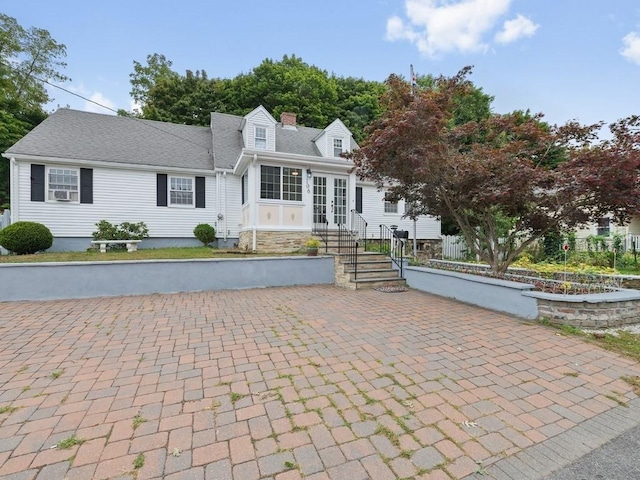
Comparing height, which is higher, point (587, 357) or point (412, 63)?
point (412, 63)

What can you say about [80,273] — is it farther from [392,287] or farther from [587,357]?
[587,357]

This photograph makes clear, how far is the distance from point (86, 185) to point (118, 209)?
1.36 metres

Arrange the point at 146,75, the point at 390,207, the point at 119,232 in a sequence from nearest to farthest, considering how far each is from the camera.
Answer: the point at 119,232 < the point at 390,207 < the point at 146,75

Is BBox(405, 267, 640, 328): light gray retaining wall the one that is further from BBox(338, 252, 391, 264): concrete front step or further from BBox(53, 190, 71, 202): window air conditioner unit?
BBox(53, 190, 71, 202): window air conditioner unit

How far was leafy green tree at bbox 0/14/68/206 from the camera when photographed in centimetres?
1908

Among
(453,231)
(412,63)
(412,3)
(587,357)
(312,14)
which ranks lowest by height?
(587,357)

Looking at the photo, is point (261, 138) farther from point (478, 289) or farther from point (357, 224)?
point (478, 289)

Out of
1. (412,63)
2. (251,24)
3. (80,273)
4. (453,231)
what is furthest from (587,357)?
(251,24)

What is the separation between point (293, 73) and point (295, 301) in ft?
80.2

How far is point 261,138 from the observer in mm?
13094

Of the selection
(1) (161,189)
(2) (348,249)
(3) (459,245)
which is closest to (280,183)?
(2) (348,249)

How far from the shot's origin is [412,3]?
34.7 feet

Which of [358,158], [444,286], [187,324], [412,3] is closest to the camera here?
[187,324]

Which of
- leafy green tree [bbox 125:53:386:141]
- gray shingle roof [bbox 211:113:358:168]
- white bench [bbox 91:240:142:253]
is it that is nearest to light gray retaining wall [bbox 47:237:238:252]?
white bench [bbox 91:240:142:253]
